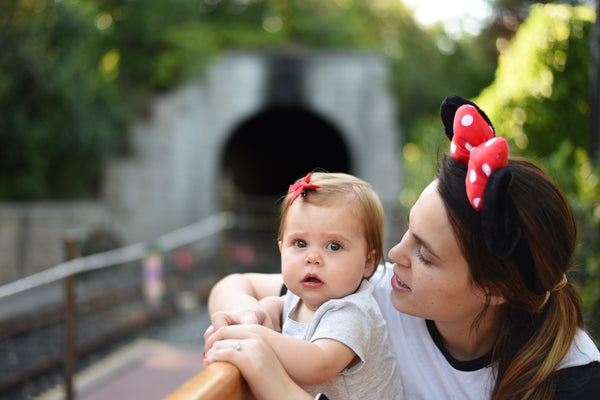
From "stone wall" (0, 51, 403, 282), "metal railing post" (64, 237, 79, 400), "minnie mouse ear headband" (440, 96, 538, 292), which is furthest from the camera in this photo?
"stone wall" (0, 51, 403, 282)

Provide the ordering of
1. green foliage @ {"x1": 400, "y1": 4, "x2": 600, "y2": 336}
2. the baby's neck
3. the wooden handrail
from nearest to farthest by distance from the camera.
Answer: the wooden handrail < the baby's neck < green foliage @ {"x1": 400, "y1": 4, "x2": 600, "y2": 336}

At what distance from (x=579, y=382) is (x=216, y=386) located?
0.87 meters

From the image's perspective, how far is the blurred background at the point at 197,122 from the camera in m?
4.45

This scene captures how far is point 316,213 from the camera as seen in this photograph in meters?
1.39

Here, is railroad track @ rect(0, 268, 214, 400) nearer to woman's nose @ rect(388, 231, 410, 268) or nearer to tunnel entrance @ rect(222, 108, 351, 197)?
woman's nose @ rect(388, 231, 410, 268)

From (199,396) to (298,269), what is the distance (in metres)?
0.52

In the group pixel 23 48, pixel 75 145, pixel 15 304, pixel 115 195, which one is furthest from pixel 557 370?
pixel 115 195

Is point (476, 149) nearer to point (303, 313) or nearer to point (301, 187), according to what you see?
point (301, 187)

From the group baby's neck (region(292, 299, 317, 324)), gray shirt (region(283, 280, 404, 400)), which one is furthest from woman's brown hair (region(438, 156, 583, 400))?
baby's neck (region(292, 299, 317, 324))

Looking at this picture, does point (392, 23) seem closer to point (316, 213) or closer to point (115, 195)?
point (115, 195)

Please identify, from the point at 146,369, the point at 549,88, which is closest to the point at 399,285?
the point at 549,88

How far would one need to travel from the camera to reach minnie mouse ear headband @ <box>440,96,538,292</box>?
120 cm

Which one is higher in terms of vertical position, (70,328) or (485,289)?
(485,289)

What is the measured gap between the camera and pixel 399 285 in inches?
58.6
